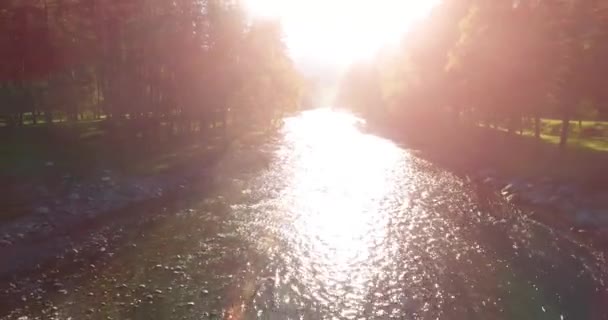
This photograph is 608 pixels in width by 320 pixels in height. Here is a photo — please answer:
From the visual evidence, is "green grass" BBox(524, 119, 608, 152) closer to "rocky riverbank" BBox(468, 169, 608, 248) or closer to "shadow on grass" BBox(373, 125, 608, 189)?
"shadow on grass" BBox(373, 125, 608, 189)

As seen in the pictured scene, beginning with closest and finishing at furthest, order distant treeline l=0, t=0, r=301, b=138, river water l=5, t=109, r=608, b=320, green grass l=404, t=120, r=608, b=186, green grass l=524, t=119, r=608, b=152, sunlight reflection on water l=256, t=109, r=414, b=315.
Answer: river water l=5, t=109, r=608, b=320 → sunlight reflection on water l=256, t=109, r=414, b=315 → green grass l=404, t=120, r=608, b=186 → green grass l=524, t=119, r=608, b=152 → distant treeline l=0, t=0, r=301, b=138

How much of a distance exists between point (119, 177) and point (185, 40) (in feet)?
82.5

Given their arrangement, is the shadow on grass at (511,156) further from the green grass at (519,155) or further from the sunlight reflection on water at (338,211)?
the sunlight reflection on water at (338,211)

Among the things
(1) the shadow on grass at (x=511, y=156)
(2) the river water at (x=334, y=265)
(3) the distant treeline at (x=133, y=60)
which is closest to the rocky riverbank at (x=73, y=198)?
(2) the river water at (x=334, y=265)

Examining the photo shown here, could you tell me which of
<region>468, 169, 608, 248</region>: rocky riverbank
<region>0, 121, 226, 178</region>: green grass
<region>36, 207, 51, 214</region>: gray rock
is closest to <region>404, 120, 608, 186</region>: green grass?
<region>468, 169, 608, 248</region>: rocky riverbank

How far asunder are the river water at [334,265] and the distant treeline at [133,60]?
2458 centimetres

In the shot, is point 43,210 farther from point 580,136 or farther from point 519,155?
point 580,136

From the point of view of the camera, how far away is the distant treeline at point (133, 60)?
54.9 metres

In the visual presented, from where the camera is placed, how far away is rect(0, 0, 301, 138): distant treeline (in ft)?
180

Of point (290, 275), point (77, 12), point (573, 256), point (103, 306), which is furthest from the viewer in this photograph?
point (77, 12)

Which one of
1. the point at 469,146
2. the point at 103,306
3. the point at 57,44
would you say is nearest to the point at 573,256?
the point at 103,306

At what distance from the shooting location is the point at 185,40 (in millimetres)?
62000

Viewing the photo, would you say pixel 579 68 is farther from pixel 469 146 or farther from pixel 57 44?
pixel 57 44

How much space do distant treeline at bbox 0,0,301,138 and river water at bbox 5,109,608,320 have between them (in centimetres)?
2458
